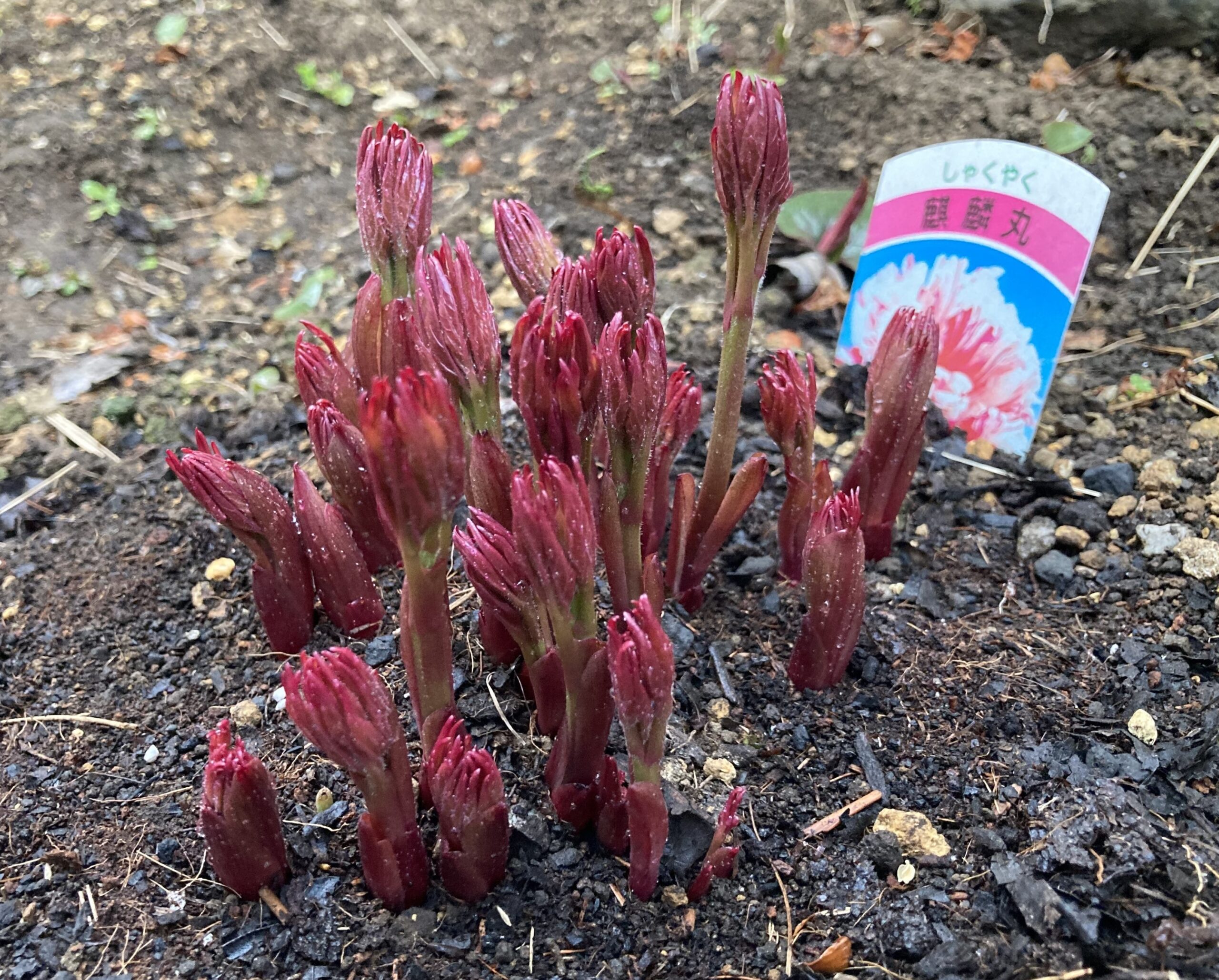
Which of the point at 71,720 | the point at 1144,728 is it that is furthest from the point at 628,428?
the point at 71,720

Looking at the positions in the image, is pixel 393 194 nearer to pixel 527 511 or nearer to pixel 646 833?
pixel 527 511

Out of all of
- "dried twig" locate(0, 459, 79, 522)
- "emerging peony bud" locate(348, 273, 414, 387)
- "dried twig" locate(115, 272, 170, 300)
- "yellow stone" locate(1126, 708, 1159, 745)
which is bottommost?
"dried twig" locate(0, 459, 79, 522)

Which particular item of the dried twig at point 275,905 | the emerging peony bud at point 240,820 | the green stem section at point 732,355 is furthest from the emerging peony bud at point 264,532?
the green stem section at point 732,355

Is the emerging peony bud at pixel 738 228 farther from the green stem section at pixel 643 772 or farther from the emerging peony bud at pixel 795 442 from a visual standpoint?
the green stem section at pixel 643 772

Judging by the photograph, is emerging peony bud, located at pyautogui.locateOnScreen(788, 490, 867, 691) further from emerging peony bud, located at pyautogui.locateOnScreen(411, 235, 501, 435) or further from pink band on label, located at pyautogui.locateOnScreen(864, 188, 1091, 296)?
pink band on label, located at pyautogui.locateOnScreen(864, 188, 1091, 296)

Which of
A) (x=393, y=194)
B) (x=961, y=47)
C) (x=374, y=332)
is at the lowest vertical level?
(x=374, y=332)

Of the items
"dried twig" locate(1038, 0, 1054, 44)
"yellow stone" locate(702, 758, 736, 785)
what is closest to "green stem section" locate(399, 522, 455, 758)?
"yellow stone" locate(702, 758, 736, 785)
